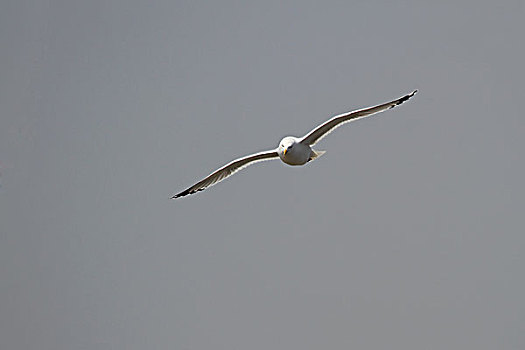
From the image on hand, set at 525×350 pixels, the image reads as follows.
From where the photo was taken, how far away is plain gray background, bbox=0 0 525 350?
2639 mm

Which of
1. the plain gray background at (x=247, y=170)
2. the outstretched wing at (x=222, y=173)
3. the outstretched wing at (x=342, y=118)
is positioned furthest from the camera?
the plain gray background at (x=247, y=170)

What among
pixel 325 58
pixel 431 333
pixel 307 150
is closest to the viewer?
pixel 307 150

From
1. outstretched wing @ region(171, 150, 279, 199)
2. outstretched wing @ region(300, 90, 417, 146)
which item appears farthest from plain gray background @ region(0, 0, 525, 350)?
outstretched wing @ region(300, 90, 417, 146)

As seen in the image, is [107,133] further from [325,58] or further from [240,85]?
[325,58]

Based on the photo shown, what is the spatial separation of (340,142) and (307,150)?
115cm

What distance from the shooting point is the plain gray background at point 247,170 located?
8.66ft

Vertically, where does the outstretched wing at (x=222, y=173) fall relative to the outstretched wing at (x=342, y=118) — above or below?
above

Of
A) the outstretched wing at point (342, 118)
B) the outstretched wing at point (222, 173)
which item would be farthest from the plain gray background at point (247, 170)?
the outstretched wing at point (342, 118)

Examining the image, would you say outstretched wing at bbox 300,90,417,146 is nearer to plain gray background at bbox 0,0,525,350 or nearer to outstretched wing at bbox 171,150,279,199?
outstretched wing at bbox 171,150,279,199

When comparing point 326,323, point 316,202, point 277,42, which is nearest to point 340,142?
point 316,202

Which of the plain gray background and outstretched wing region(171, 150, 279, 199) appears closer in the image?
outstretched wing region(171, 150, 279, 199)

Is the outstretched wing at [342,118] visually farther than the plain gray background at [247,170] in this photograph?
No

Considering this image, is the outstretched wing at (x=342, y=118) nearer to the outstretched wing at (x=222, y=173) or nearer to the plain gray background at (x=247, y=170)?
the outstretched wing at (x=222, y=173)

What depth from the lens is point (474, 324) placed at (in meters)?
2.61
